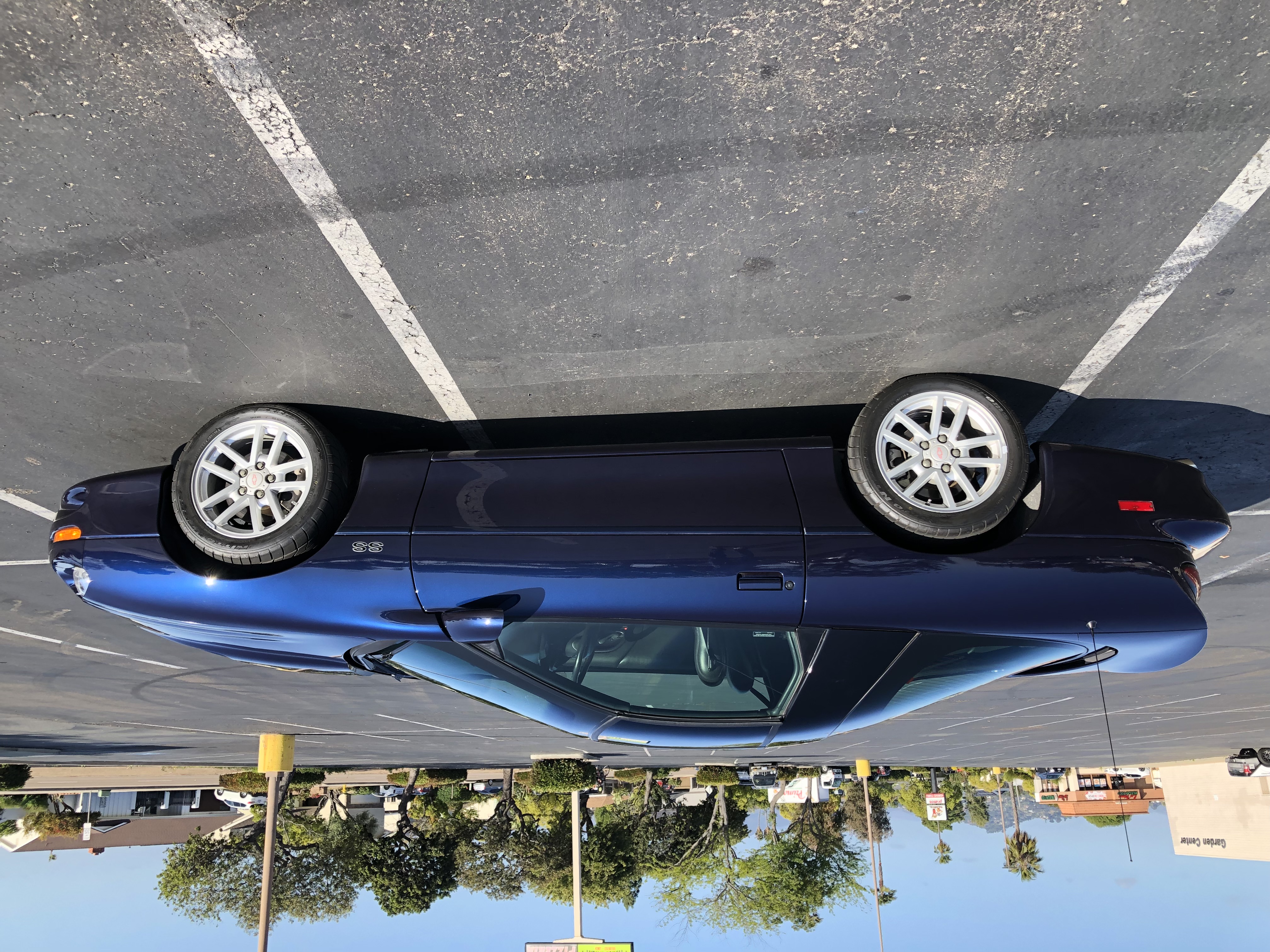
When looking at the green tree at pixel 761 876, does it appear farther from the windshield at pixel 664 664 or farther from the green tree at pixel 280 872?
the windshield at pixel 664 664

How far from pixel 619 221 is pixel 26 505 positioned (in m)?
4.72

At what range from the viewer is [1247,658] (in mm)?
7859

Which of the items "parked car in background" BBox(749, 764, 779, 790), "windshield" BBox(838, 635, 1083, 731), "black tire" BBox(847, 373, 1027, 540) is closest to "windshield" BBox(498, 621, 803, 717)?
"windshield" BBox(838, 635, 1083, 731)

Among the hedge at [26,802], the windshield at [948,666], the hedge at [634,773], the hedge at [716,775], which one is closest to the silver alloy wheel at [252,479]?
the windshield at [948,666]

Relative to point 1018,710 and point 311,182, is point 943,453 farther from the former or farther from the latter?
point 1018,710

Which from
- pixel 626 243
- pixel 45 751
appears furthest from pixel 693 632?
pixel 45 751

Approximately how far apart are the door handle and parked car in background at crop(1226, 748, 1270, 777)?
1597cm

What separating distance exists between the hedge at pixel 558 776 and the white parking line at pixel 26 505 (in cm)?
1070

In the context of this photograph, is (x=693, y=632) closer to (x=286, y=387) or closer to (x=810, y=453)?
(x=810, y=453)

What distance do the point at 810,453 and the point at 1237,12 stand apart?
235cm

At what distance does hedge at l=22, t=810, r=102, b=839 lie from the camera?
18.4m

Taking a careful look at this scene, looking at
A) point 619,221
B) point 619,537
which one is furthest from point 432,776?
point 619,221

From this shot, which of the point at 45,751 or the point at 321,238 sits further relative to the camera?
the point at 45,751

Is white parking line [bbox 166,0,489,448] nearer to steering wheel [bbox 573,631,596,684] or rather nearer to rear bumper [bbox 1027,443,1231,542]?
steering wheel [bbox 573,631,596,684]
